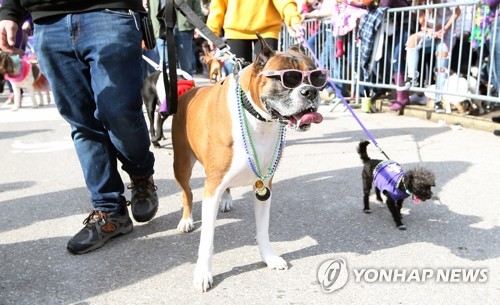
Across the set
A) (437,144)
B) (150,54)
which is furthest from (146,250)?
(150,54)

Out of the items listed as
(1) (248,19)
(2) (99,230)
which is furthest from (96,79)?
(1) (248,19)

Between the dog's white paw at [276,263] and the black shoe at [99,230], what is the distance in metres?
1.03

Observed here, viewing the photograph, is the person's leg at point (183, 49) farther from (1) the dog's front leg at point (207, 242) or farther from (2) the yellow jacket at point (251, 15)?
(1) the dog's front leg at point (207, 242)

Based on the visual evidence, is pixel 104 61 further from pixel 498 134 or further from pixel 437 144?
pixel 498 134

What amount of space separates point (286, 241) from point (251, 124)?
0.97 metres

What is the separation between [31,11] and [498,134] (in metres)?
5.10

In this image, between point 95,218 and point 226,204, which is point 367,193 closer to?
point 226,204

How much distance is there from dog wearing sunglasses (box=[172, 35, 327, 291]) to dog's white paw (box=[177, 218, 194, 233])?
1.89 feet

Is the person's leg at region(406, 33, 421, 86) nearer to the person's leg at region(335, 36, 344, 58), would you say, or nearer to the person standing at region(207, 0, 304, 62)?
the person's leg at region(335, 36, 344, 58)

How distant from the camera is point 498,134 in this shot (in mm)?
5547

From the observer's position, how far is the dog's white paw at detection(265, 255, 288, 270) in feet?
8.50

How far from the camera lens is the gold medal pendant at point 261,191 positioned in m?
2.57

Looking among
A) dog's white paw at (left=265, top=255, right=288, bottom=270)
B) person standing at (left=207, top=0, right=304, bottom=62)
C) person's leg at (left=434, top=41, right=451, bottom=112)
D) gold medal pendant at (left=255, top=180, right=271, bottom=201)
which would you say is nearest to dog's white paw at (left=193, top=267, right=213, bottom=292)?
dog's white paw at (left=265, top=255, right=288, bottom=270)

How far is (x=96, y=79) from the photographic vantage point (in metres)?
2.70
